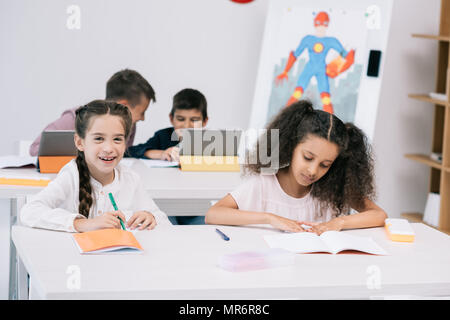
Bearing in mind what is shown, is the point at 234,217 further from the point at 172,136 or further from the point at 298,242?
the point at 172,136

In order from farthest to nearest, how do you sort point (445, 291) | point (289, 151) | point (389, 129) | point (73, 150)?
point (389, 129) → point (73, 150) → point (289, 151) → point (445, 291)

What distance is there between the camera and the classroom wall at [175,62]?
3791mm

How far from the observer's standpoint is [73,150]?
2.43m

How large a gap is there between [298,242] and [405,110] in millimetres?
2761

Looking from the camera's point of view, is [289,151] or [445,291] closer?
[445,291]

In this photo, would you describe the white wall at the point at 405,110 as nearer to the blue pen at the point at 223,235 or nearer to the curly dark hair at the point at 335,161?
the curly dark hair at the point at 335,161

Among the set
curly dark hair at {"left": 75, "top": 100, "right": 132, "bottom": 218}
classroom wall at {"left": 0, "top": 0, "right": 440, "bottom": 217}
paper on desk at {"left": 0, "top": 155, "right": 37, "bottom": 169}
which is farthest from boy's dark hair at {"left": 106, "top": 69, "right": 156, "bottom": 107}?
curly dark hair at {"left": 75, "top": 100, "right": 132, "bottom": 218}

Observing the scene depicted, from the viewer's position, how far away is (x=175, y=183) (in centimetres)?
235

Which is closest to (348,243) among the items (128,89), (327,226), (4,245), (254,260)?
(327,226)

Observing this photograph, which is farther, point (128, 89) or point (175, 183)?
point (128, 89)

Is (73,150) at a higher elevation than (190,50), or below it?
below

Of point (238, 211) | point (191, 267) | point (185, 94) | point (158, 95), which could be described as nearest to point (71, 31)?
point (158, 95)
